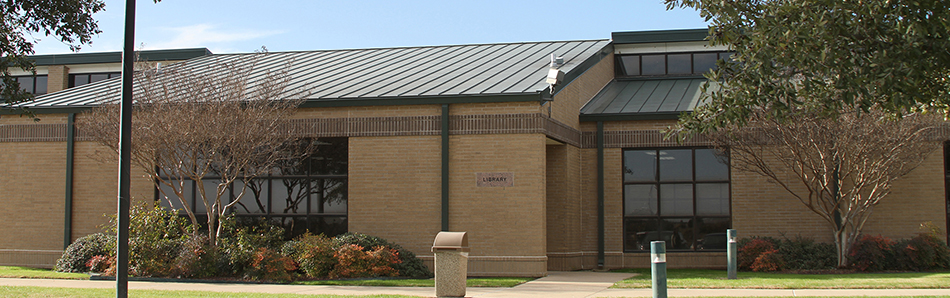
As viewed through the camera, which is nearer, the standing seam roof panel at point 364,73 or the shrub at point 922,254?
the shrub at point 922,254

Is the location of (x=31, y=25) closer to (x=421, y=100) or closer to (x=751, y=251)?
(x=421, y=100)

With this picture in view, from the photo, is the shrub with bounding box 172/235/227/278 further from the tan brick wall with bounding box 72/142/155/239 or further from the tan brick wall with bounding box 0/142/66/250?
the tan brick wall with bounding box 0/142/66/250

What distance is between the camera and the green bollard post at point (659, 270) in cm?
966

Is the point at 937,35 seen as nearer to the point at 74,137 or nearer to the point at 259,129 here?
the point at 259,129

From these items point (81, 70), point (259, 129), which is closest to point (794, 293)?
point (259, 129)

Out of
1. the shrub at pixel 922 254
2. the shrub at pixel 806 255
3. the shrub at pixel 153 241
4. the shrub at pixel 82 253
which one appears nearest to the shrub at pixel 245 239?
the shrub at pixel 153 241

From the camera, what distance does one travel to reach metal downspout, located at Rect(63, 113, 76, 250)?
20000mm

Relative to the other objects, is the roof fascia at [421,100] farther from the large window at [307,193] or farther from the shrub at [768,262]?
the shrub at [768,262]

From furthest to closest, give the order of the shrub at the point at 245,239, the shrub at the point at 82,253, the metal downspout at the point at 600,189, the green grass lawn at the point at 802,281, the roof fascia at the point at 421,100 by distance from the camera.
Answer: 1. the metal downspout at the point at 600,189
2. the shrub at the point at 82,253
3. the roof fascia at the point at 421,100
4. the shrub at the point at 245,239
5. the green grass lawn at the point at 802,281

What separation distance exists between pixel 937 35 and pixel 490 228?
1055cm

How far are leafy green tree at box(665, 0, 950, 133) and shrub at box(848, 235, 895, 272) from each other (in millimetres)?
9302

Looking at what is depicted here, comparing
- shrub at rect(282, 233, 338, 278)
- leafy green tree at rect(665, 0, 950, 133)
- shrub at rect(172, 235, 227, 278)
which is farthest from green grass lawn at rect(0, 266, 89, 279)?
leafy green tree at rect(665, 0, 950, 133)

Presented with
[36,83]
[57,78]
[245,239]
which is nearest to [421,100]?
[245,239]

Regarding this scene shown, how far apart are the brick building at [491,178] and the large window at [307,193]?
0.03 metres
